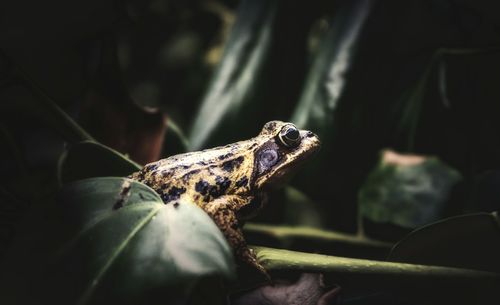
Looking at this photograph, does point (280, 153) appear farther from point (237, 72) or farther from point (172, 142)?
point (237, 72)

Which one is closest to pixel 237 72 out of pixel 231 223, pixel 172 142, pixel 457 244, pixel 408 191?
pixel 172 142

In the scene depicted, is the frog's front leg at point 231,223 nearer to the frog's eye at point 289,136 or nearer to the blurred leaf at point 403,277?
the blurred leaf at point 403,277

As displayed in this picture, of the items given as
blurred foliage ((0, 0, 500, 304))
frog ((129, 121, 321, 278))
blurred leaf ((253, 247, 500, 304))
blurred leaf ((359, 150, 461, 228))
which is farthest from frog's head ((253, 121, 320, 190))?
blurred leaf ((359, 150, 461, 228))

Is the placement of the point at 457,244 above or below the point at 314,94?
below

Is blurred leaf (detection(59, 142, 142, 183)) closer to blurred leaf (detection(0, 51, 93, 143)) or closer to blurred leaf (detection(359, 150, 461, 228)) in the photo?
blurred leaf (detection(0, 51, 93, 143))

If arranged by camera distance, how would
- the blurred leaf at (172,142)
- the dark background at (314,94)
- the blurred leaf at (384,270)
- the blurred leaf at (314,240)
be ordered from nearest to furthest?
the blurred leaf at (384,270) → the dark background at (314,94) → the blurred leaf at (172,142) → the blurred leaf at (314,240)

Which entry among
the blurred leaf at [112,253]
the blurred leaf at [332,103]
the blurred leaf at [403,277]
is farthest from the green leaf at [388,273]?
the blurred leaf at [332,103]
